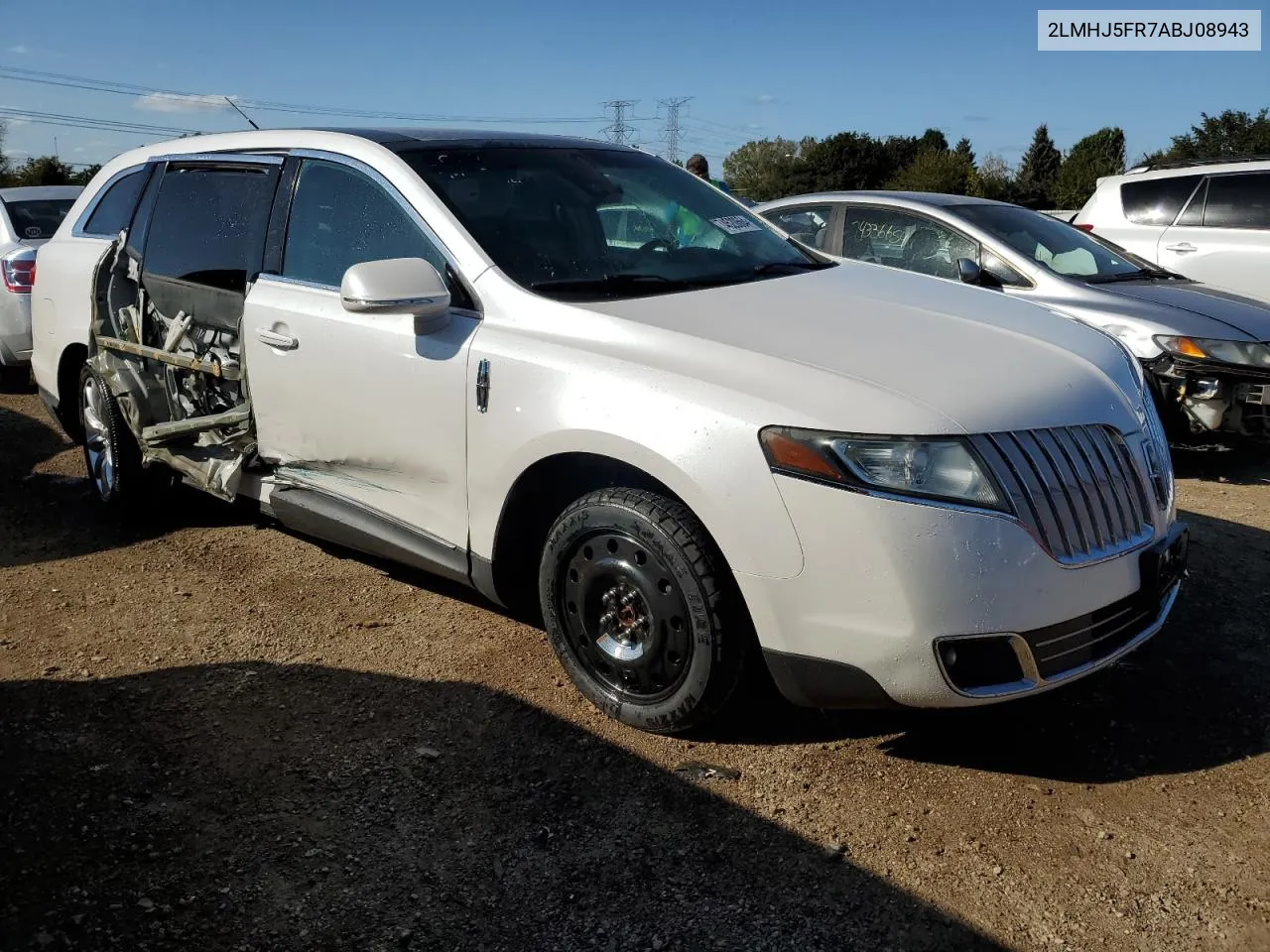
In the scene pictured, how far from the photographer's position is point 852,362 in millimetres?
2863

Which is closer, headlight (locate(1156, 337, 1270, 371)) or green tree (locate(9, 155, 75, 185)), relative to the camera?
headlight (locate(1156, 337, 1270, 371))

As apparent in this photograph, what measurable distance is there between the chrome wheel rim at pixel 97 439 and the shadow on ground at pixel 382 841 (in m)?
2.04

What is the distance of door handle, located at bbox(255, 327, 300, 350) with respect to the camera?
396 cm

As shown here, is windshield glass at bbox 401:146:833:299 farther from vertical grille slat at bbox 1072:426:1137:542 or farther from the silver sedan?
vertical grille slat at bbox 1072:426:1137:542

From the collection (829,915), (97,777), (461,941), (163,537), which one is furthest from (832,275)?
(163,537)

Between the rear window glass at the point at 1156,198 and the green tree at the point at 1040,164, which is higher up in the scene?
the green tree at the point at 1040,164

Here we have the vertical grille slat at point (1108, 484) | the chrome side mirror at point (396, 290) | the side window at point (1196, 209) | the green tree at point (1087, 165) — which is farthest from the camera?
the green tree at point (1087, 165)

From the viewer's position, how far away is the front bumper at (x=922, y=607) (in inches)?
102

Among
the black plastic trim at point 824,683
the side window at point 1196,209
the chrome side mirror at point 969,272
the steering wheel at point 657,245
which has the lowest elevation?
the black plastic trim at point 824,683

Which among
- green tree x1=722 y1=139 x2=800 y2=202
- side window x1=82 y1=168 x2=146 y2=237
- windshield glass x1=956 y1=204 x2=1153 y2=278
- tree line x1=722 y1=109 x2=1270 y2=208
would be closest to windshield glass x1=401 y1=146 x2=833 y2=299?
side window x1=82 y1=168 x2=146 y2=237

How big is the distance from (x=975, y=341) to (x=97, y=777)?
2.86 metres

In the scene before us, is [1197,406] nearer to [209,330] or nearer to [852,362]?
[852,362]

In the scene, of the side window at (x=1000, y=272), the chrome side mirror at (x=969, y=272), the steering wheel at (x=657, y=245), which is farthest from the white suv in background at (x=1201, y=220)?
the steering wheel at (x=657, y=245)

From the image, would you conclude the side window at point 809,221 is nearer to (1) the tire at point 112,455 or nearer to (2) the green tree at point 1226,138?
(1) the tire at point 112,455
